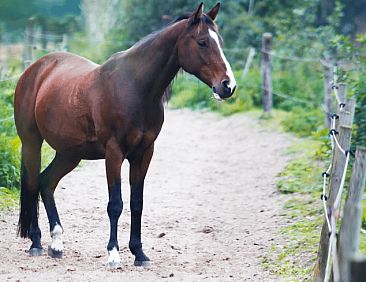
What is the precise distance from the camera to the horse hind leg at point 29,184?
6.78 meters

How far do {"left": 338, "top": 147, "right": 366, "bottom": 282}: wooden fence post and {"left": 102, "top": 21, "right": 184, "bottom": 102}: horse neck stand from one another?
7.16 ft

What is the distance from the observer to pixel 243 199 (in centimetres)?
937

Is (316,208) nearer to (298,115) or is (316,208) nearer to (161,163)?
(161,163)

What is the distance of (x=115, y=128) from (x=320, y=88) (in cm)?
1114

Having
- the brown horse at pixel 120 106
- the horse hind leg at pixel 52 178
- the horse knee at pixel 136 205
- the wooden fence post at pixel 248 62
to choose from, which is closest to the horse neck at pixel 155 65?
the brown horse at pixel 120 106

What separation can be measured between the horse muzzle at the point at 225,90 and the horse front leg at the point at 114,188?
90 cm

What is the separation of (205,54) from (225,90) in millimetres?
353

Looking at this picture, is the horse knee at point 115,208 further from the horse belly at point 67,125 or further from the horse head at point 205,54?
the horse head at point 205,54

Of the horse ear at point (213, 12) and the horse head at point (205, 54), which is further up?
the horse ear at point (213, 12)

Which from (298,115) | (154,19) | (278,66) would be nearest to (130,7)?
(154,19)

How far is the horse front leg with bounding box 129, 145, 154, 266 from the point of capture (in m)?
6.22

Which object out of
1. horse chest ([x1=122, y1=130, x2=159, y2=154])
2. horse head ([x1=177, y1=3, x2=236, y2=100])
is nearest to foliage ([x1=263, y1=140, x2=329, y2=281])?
horse chest ([x1=122, y1=130, x2=159, y2=154])

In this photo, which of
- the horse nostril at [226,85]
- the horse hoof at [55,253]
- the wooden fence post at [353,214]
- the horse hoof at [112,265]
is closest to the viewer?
the wooden fence post at [353,214]

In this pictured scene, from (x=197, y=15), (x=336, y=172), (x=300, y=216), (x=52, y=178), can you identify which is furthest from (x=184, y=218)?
(x=336, y=172)
